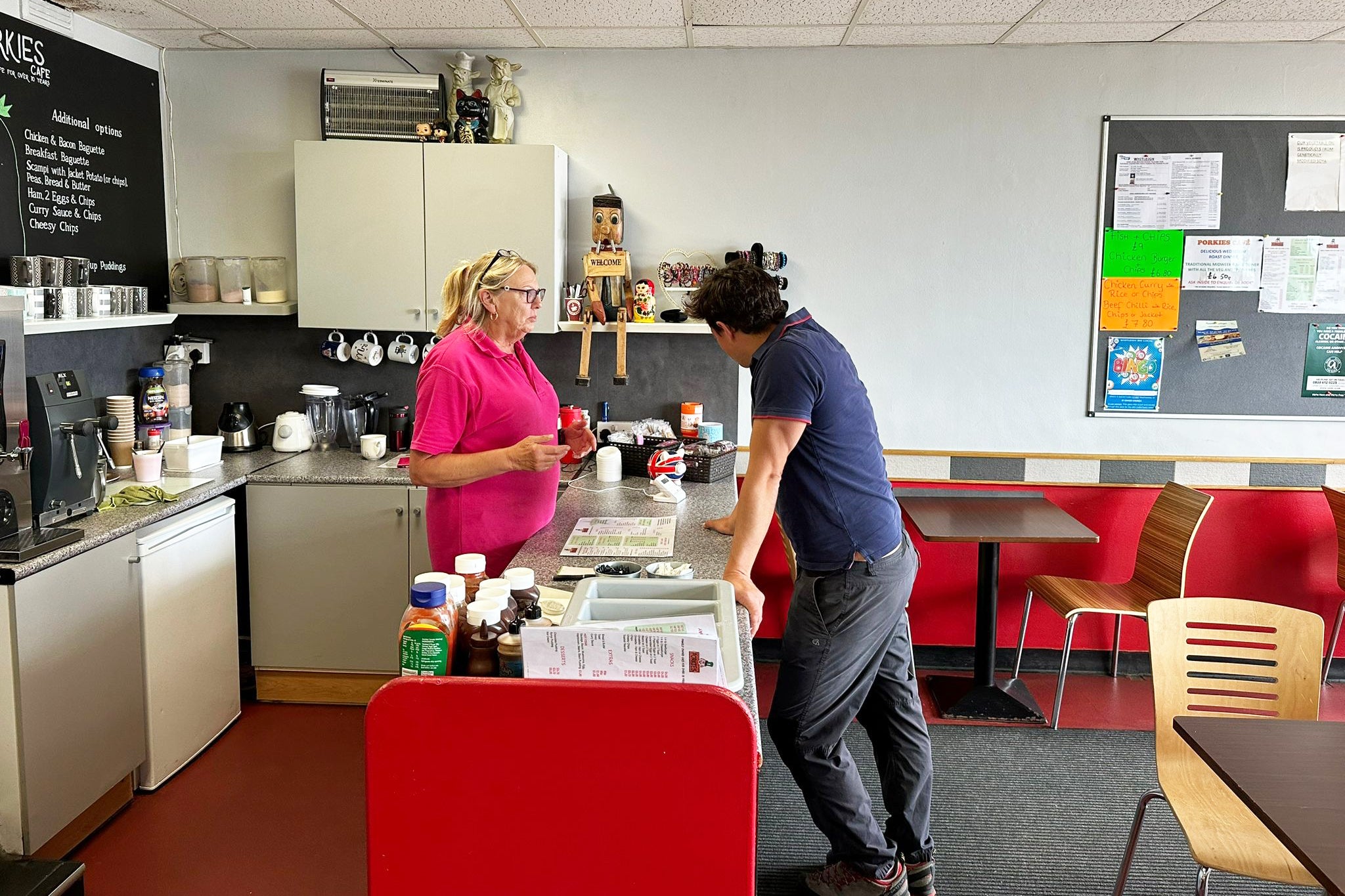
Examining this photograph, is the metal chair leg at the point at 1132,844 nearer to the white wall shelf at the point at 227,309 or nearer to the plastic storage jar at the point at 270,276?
the white wall shelf at the point at 227,309

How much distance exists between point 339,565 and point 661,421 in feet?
4.59

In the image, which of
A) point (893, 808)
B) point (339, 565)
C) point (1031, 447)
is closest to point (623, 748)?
point (893, 808)

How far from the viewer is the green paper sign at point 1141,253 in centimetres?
418

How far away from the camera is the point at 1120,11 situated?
3.61 m

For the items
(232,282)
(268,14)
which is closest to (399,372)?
(232,282)

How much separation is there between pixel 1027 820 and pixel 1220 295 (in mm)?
2362

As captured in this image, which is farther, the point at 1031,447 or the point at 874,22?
the point at 1031,447

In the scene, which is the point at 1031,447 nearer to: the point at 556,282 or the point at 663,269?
the point at 663,269

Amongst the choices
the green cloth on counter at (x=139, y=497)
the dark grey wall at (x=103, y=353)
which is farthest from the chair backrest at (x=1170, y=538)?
the dark grey wall at (x=103, y=353)

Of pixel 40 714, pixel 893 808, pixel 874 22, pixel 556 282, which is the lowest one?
pixel 893 808

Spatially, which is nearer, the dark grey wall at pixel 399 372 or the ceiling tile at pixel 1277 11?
the ceiling tile at pixel 1277 11

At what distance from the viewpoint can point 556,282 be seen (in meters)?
4.09

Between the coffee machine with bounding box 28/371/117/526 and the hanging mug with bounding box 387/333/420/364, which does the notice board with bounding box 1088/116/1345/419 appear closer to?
the hanging mug with bounding box 387/333/420/364

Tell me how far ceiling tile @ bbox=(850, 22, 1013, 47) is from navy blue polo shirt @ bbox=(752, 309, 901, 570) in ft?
6.43
